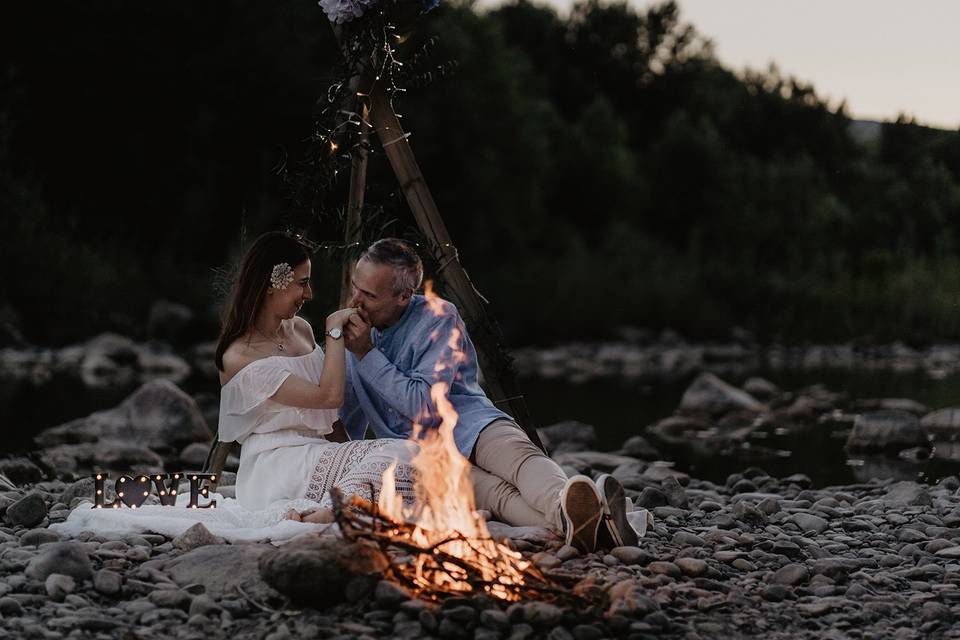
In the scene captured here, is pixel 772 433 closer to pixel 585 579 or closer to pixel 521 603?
pixel 585 579

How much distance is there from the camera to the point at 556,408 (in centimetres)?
1409

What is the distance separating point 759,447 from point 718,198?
27225 millimetres

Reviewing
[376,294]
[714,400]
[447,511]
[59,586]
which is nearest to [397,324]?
[376,294]

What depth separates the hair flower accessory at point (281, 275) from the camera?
5887mm

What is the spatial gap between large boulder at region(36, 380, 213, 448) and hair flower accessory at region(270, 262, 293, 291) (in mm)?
4916

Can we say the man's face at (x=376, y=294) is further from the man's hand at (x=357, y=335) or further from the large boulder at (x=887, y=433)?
the large boulder at (x=887, y=433)

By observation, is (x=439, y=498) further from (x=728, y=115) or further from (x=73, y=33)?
(x=728, y=115)

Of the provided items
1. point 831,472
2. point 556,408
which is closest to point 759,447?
point 831,472

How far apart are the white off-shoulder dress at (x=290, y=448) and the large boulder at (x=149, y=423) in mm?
4688

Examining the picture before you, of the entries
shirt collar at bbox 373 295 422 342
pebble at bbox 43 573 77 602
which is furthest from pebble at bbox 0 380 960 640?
shirt collar at bbox 373 295 422 342

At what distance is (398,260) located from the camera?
18.9 feet

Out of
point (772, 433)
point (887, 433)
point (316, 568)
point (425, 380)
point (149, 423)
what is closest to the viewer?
point (316, 568)

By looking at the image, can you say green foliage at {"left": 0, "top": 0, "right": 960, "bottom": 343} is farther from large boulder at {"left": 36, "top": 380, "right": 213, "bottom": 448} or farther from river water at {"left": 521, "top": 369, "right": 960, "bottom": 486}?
large boulder at {"left": 36, "top": 380, "right": 213, "bottom": 448}

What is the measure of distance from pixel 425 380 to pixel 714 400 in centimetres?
799
